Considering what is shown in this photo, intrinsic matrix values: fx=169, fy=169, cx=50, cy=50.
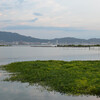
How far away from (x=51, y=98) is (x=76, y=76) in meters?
6.99

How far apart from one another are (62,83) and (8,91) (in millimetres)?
6470

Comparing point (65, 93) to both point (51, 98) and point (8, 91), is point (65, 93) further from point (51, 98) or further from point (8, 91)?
point (8, 91)

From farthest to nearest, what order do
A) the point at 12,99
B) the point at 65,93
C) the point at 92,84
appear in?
the point at 92,84 < the point at 65,93 < the point at 12,99

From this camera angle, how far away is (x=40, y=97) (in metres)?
17.7

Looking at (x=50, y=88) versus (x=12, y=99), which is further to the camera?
(x=50, y=88)

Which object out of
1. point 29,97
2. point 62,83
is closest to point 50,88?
point 62,83

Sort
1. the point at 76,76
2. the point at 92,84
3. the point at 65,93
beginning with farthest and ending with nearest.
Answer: the point at 76,76 → the point at 92,84 → the point at 65,93

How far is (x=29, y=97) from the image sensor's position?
1781 cm

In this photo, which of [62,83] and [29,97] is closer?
[29,97]

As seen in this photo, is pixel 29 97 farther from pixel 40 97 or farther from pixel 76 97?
pixel 76 97

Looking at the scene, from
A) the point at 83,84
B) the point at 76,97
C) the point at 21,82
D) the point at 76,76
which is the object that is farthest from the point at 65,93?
the point at 21,82

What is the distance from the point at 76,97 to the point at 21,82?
9379 mm

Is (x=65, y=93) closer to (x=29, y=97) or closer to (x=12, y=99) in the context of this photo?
(x=29, y=97)

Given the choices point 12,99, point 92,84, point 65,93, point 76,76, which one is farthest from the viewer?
point 76,76
